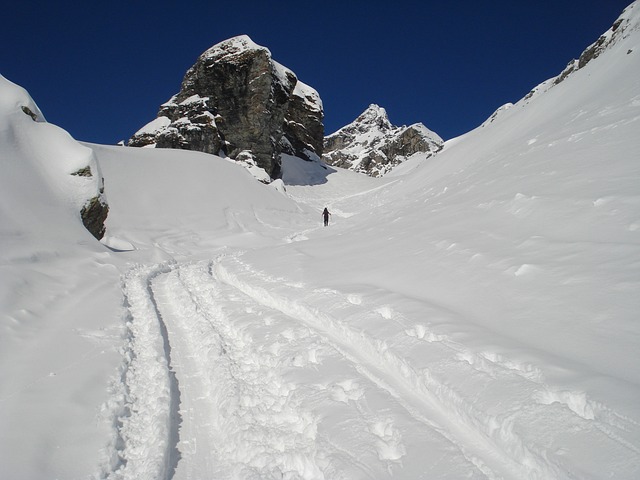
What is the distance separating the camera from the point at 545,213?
733 centimetres

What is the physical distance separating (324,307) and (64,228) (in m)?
8.96

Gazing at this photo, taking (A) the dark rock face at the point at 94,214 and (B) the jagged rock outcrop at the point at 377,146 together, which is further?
(B) the jagged rock outcrop at the point at 377,146

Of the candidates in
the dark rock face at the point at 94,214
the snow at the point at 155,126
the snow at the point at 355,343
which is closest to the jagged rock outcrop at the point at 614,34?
the snow at the point at 355,343

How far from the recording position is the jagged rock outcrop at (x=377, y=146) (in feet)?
436

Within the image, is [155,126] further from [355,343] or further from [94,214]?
[355,343]

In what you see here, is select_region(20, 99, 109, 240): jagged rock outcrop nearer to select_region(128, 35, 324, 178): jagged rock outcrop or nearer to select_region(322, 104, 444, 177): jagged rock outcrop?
select_region(128, 35, 324, 178): jagged rock outcrop

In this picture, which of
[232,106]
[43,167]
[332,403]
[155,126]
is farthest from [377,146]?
[332,403]

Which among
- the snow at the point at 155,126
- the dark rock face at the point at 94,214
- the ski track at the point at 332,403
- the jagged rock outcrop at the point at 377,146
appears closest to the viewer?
the ski track at the point at 332,403

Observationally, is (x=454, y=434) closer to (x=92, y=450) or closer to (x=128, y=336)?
(x=92, y=450)

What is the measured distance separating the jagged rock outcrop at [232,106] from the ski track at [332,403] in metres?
39.5

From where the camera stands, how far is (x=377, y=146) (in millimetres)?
145250

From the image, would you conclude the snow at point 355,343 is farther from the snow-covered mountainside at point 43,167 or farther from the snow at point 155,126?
the snow at point 155,126

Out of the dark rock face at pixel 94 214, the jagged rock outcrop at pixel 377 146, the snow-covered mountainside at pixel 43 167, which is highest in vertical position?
the jagged rock outcrop at pixel 377 146

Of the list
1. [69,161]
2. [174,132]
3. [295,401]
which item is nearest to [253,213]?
[69,161]
